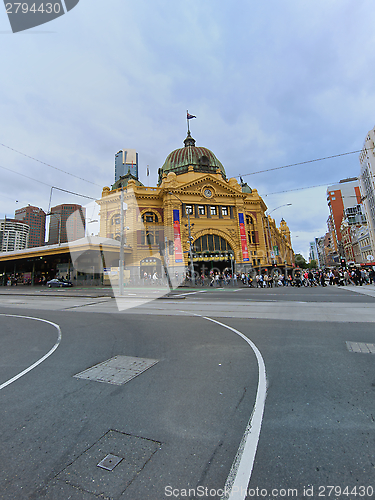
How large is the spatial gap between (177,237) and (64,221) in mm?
18647

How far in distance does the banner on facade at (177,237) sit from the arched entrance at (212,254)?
327cm

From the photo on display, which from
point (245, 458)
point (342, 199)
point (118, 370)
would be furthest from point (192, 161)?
point (342, 199)

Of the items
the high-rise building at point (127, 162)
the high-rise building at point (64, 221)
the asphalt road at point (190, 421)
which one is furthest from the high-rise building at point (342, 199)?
the asphalt road at point (190, 421)

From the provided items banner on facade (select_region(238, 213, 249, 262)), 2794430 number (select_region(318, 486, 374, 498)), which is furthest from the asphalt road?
banner on facade (select_region(238, 213, 249, 262))

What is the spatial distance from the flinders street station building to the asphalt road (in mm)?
36756

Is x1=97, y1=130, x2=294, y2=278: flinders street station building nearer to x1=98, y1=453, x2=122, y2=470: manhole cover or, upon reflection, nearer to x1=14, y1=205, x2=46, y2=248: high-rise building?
x1=14, y1=205, x2=46, y2=248: high-rise building

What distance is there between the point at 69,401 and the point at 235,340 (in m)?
3.95

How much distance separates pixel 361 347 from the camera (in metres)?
5.36

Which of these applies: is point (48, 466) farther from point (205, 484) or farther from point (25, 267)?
point (25, 267)

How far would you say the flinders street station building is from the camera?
44750mm

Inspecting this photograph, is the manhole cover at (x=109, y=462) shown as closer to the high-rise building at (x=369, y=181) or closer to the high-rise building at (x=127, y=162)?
the high-rise building at (x=127, y=162)

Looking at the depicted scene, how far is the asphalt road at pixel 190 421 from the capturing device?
82.2 inches

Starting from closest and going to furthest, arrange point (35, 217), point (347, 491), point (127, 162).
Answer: point (347, 491)
point (35, 217)
point (127, 162)

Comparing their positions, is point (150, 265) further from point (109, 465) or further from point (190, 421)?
point (109, 465)
